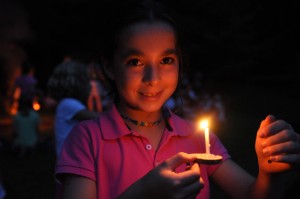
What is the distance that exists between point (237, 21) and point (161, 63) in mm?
21075

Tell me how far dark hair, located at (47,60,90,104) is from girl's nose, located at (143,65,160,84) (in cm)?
267

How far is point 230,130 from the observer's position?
12.0 metres

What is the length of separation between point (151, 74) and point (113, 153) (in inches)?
16.8

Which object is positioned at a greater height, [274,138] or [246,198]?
[274,138]

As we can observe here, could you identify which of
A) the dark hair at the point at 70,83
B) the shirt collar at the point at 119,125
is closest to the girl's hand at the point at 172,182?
the shirt collar at the point at 119,125

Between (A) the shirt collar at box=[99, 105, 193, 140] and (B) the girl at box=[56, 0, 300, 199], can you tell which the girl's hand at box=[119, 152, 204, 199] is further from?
(A) the shirt collar at box=[99, 105, 193, 140]

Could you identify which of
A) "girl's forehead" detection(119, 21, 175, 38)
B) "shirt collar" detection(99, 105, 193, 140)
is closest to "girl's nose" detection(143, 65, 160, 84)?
"girl's forehead" detection(119, 21, 175, 38)

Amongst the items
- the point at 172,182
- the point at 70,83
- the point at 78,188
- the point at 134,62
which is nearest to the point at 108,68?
the point at 134,62

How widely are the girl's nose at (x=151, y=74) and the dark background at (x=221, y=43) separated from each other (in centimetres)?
1278

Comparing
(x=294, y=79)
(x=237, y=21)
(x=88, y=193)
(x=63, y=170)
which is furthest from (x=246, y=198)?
(x=294, y=79)

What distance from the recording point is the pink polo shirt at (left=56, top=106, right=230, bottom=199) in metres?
1.70

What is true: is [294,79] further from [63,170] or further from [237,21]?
[63,170]

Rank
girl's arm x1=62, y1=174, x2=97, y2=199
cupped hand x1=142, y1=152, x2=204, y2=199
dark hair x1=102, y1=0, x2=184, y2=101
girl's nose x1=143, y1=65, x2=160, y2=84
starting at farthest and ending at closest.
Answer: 1. dark hair x1=102, y1=0, x2=184, y2=101
2. girl's nose x1=143, y1=65, x2=160, y2=84
3. girl's arm x1=62, y1=174, x2=97, y2=199
4. cupped hand x1=142, y1=152, x2=204, y2=199

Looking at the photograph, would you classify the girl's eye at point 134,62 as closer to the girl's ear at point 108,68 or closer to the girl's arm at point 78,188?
the girl's ear at point 108,68
